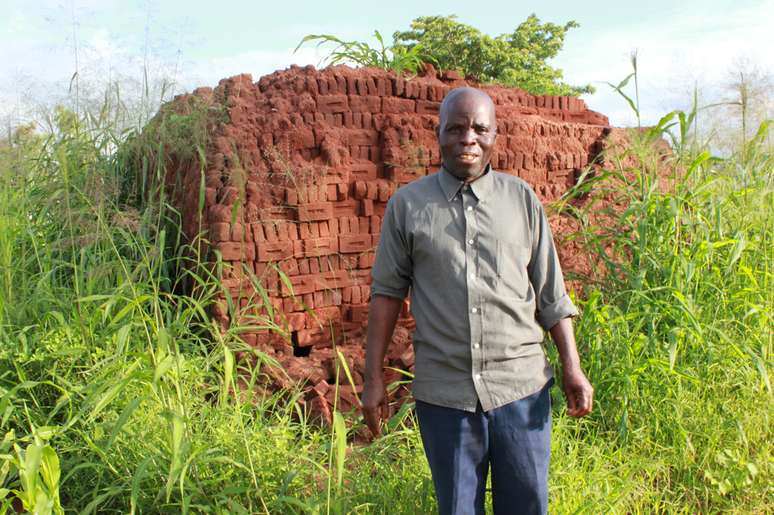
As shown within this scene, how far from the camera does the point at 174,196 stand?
457 centimetres

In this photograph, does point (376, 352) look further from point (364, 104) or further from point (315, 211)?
point (364, 104)

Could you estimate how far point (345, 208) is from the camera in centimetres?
414

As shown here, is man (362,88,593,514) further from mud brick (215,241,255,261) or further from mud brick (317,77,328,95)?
mud brick (317,77,328,95)

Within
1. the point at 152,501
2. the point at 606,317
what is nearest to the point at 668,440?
the point at 606,317

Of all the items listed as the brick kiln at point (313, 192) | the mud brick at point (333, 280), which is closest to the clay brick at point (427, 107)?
the brick kiln at point (313, 192)

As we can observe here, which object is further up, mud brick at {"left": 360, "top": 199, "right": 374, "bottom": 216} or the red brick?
the red brick

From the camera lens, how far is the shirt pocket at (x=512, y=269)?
2.17 m

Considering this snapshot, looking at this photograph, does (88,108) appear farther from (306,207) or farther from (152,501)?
(152,501)

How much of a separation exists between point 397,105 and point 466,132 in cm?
233

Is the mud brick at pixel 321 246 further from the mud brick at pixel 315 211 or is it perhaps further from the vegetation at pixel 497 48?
the vegetation at pixel 497 48

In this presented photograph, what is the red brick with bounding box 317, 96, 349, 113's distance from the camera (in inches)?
168

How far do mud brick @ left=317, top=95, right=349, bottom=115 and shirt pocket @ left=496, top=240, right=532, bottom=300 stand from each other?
91.5 inches

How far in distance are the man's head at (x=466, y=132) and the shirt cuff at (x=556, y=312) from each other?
467 mm

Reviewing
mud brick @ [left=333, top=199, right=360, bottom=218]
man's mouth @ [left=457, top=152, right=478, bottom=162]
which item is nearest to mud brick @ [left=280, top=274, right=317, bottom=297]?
mud brick @ [left=333, top=199, right=360, bottom=218]
